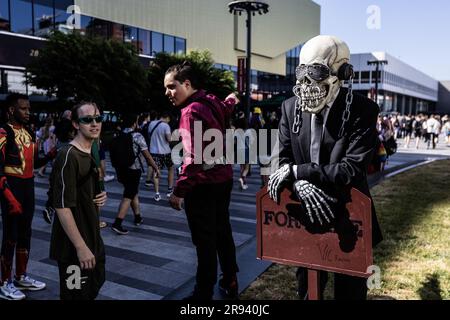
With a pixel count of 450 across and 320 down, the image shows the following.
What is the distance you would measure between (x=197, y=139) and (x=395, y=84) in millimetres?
88390

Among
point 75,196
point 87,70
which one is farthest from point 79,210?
point 87,70

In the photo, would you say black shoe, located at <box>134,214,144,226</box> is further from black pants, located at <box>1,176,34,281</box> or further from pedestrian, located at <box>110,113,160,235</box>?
black pants, located at <box>1,176,34,281</box>

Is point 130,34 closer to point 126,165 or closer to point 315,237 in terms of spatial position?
point 126,165

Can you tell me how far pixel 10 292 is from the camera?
3627 mm

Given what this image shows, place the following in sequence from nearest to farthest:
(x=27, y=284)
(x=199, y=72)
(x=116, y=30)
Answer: (x=27, y=284), (x=199, y=72), (x=116, y=30)

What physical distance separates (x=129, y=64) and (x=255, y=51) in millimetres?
26125

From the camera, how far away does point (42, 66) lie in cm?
1884

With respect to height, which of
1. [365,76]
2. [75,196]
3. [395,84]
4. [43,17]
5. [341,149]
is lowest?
[75,196]

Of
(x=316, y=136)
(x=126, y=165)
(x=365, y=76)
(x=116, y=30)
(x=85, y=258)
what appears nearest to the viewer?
(x=316, y=136)

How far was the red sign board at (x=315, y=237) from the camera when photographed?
1.95 metres

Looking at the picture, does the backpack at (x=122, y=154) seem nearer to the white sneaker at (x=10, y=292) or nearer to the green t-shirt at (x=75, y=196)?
the white sneaker at (x=10, y=292)

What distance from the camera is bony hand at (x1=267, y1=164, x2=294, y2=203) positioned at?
215cm
